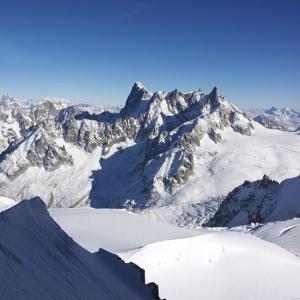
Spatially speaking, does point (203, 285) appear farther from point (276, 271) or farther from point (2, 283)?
point (2, 283)

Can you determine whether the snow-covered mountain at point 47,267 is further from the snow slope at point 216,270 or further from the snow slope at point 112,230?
the snow slope at point 112,230

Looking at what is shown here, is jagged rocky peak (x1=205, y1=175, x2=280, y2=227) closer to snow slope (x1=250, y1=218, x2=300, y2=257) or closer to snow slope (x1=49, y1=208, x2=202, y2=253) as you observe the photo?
snow slope (x1=250, y1=218, x2=300, y2=257)

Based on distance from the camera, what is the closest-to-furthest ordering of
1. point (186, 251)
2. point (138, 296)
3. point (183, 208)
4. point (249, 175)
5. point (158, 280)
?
point (138, 296)
point (158, 280)
point (186, 251)
point (183, 208)
point (249, 175)

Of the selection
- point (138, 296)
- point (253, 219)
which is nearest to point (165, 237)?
point (138, 296)

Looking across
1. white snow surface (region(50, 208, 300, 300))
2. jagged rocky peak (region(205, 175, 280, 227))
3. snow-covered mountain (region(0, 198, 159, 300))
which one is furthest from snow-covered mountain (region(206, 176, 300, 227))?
snow-covered mountain (region(0, 198, 159, 300))

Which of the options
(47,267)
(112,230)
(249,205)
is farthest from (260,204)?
(47,267)

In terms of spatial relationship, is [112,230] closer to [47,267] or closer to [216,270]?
[216,270]
